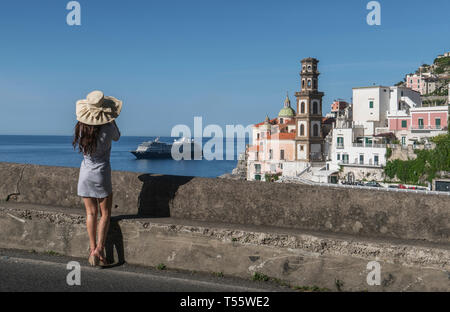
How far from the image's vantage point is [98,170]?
5.30 metres

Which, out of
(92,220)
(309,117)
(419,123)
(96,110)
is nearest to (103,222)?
(92,220)

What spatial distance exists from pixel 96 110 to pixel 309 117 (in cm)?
8515

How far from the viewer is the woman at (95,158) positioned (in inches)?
206

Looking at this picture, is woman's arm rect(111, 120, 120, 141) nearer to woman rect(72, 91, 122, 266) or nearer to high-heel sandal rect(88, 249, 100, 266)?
woman rect(72, 91, 122, 266)

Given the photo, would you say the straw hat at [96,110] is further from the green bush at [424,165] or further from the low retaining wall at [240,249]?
the green bush at [424,165]

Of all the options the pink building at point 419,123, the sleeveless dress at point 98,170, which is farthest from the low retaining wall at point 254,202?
the pink building at point 419,123

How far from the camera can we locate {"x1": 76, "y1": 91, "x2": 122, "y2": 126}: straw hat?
5.25m

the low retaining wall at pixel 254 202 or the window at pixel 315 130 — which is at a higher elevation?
the window at pixel 315 130

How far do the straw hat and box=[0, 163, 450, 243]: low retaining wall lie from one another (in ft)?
4.02

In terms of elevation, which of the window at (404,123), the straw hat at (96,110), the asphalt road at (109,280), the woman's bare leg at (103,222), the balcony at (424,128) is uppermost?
the window at (404,123)

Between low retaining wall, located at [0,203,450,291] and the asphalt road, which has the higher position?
low retaining wall, located at [0,203,450,291]

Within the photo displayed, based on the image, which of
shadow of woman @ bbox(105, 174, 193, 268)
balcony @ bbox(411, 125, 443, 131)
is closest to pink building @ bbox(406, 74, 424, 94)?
balcony @ bbox(411, 125, 443, 131)

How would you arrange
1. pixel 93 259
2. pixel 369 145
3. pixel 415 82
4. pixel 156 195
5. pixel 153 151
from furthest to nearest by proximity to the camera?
pixel 153 151 → pixel 415 82 → pixel 369 145 → pixel 156 195 → pixel 93 259

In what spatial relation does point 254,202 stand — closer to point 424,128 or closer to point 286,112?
point 424,128
